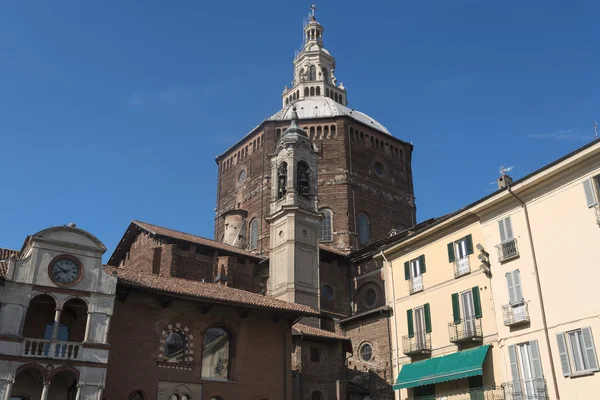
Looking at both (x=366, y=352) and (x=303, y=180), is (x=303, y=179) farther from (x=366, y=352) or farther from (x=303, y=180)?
(x=366, y=352)

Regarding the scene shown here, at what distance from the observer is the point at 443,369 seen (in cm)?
2139

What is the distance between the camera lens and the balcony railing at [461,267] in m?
22.3

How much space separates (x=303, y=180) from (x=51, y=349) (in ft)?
70.5

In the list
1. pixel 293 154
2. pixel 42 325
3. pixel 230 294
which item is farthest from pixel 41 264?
pixel 293 154

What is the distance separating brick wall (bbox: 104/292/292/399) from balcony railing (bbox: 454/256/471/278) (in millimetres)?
7152

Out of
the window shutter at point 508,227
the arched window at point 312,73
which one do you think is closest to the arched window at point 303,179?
the window shutter at point 508,227

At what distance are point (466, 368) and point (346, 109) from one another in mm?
39303

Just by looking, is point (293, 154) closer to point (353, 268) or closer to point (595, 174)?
point (353, 268)

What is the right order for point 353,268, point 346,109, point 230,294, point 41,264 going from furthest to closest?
point 346,109 < point 353,268 < point 230,294 < point 41,264

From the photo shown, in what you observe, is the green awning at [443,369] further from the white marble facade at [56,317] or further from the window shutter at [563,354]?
the white marble facade at [56,317]

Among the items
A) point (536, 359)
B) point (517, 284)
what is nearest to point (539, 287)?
point (517, 284)

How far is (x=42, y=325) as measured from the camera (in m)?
20.7

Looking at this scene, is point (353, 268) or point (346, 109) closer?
point (353, 268)

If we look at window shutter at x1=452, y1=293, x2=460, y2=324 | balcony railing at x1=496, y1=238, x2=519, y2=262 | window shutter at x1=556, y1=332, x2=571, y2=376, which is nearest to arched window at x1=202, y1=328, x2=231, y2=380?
window shutter at x1=452, y1=293, x2=460, y2=324
